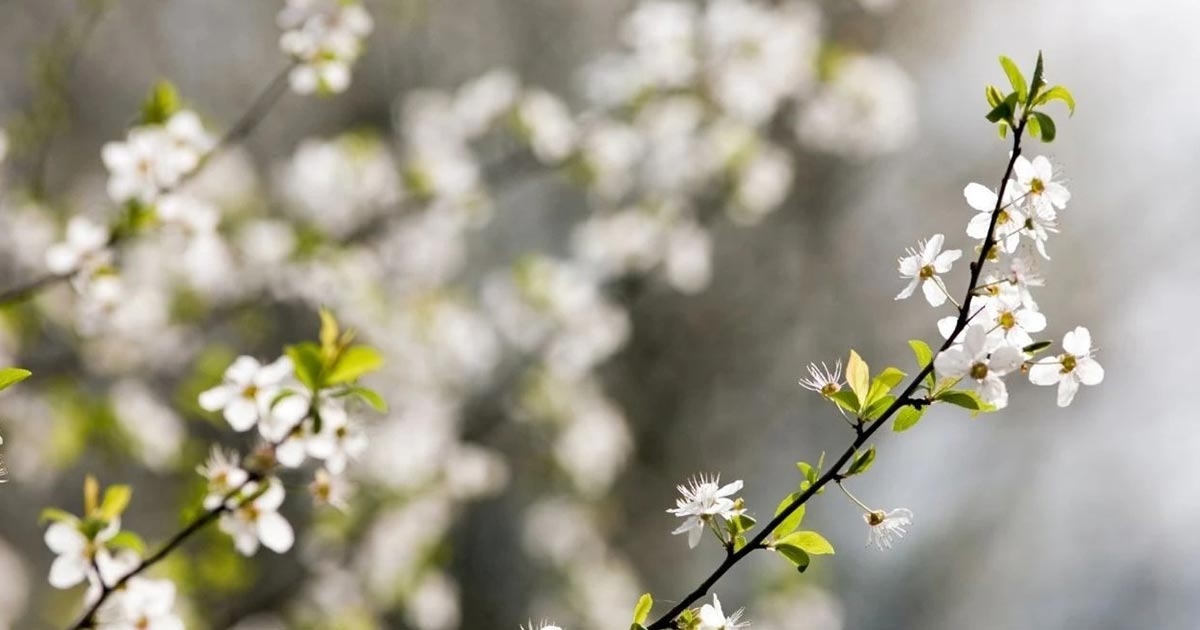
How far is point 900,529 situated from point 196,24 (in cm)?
370

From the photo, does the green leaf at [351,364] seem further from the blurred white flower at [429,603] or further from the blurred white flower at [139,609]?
the blurred white flower at [429,603]

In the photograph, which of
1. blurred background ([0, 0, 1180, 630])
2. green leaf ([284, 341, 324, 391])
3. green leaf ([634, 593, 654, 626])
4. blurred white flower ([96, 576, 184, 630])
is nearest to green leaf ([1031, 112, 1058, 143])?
green leaf ([634, 593, 654, 626])

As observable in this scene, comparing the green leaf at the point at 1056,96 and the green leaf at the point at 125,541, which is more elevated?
the green leaf at the point at 1056,96

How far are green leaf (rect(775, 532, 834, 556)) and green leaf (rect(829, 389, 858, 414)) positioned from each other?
10 cm

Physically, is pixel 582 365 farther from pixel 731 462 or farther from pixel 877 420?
pixel 877 420

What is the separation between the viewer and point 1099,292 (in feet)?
13.4

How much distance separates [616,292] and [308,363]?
85.7 inches

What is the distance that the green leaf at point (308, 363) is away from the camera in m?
0.77

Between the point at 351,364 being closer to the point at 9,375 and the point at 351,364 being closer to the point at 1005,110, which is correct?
the point at 9,375

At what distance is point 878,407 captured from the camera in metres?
0.78

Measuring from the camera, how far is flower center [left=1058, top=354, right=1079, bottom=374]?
2.64 feet

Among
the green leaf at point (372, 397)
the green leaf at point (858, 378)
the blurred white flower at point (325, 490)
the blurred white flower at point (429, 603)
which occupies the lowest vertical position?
the green leaf at point (372, 397)

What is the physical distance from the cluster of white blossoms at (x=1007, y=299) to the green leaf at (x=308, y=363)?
0.42m

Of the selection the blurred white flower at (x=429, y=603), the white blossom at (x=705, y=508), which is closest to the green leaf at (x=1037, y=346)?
the white blossom at (x=705, y=508)
